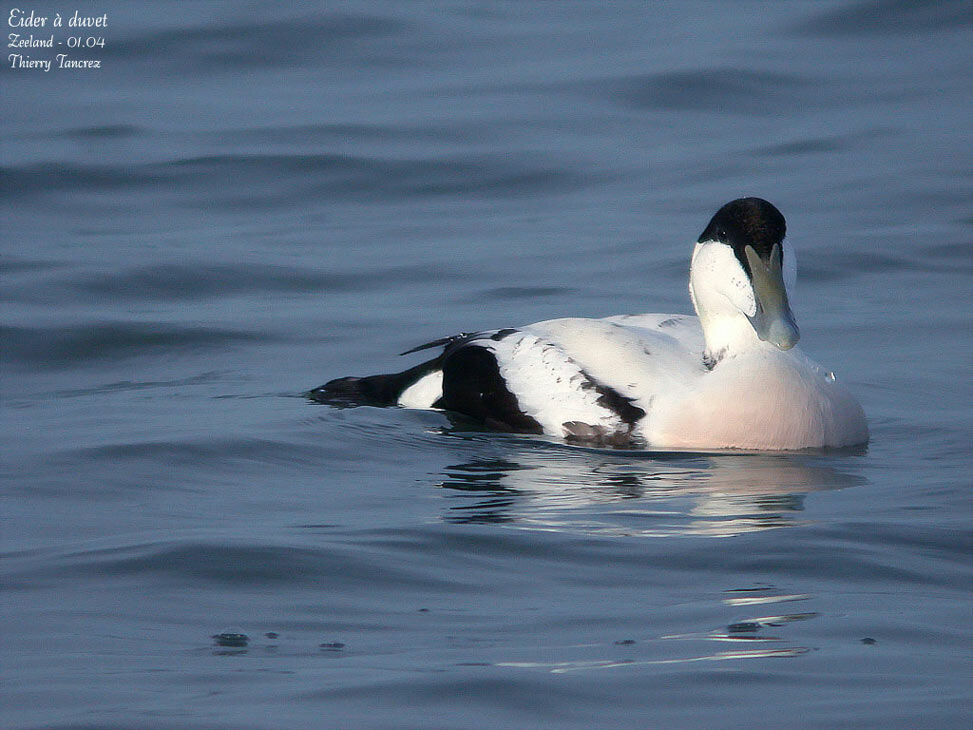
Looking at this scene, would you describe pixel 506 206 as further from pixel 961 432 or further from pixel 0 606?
pixel 0 606

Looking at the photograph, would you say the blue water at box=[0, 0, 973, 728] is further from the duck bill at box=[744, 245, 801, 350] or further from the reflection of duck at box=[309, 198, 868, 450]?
the duck bill at box=[744, 245, 801, 350]

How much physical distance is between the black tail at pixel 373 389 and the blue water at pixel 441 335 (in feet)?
0.75

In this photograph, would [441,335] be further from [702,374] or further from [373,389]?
[702,374]

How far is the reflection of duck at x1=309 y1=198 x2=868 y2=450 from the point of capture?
5266 millimetres

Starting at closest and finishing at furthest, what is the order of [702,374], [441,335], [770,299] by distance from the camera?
[770,299]
[702,374]
[441,335]

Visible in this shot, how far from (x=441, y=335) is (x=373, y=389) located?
1.26 metres

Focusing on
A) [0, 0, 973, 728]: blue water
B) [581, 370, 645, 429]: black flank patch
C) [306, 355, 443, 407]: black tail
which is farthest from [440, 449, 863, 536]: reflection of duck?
[306, 355, 443, 407]: black tail

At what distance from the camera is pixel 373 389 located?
20.2ft

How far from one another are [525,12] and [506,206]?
5401 mm

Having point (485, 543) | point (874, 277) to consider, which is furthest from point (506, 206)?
point (485, 543)

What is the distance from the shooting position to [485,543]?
4.15 meters

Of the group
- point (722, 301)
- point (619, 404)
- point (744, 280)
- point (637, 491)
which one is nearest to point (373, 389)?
point (619, 404)

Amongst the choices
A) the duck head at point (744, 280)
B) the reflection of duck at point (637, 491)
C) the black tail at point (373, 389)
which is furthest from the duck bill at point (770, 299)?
the black tail at point (373, 389)

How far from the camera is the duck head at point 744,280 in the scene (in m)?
5.24
